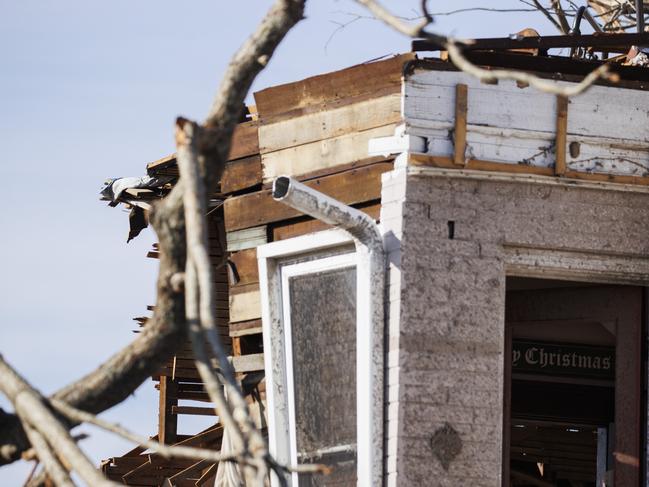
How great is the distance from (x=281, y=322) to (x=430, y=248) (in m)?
1.51

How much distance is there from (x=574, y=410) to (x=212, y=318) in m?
9.07

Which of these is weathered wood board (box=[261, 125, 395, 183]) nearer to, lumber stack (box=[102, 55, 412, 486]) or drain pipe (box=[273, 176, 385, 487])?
lumber stack (box=[102, 55, 412, 486])

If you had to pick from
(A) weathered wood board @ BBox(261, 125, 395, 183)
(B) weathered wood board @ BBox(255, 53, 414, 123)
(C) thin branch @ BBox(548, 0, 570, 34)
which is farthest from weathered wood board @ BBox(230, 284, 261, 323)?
(C) thin branch @ BBox(548, 0, 570, 34)

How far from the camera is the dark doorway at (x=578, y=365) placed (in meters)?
10.4

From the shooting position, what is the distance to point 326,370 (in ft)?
Result: 34.2

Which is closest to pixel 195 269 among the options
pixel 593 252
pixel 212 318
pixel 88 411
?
pixel 212 318

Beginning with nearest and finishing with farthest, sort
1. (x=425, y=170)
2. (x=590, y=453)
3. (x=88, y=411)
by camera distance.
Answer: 1. (x=88, y=411)
2. (x=425, y=170)
3. (x=590, y=453)

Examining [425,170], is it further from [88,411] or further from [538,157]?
[88,411]

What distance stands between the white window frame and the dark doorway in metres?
1.64

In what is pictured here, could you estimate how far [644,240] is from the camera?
10.4m

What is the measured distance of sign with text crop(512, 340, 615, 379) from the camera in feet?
39.6

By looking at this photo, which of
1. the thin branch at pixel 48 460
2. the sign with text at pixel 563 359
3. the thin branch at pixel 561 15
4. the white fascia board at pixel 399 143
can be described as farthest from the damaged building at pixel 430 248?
the thin branch at pixel 561 15

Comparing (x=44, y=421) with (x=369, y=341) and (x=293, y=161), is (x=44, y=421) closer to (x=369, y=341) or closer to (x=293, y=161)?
(x=369, y=341)

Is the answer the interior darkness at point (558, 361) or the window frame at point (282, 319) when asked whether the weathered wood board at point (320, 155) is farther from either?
the interior darkness at point (558, 361)
